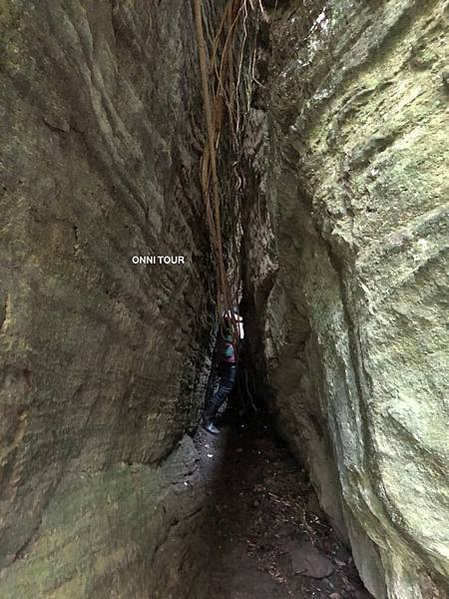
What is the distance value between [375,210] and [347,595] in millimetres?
1761

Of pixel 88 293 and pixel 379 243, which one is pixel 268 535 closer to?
pixel 88 293

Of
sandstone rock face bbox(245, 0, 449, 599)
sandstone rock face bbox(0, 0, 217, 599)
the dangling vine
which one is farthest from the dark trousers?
sandstone rock face bbox(245, 0, 449, 599)

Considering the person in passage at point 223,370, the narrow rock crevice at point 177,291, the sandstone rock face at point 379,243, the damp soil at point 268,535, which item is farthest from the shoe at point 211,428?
the sandstone rock face at point 379,243

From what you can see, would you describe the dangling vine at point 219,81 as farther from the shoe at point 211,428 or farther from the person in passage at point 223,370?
the shoe at point 211,428

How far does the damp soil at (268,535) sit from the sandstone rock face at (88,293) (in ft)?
0.81

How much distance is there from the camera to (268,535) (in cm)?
231

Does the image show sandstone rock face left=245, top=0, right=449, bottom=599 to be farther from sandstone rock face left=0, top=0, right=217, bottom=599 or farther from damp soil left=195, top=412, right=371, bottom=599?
sandstone rock face left=0, top=0, right=217, bottom=599

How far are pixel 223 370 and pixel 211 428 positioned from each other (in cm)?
62

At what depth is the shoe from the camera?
3.74 metres

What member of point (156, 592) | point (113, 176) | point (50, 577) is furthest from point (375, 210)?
point (156, 592)

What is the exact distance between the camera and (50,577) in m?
1.18

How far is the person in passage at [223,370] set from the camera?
3918mm

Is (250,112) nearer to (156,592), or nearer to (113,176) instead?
(113,176)

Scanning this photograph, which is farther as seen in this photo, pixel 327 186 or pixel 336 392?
pixel 336 392
